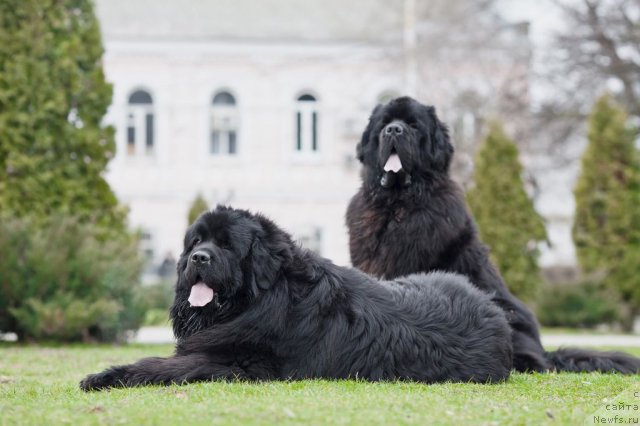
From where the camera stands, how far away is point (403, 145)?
8.73 m

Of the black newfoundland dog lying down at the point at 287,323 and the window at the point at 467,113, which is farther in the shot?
the window at the point at 467,113

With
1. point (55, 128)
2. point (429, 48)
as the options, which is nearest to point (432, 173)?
point (55, 128)

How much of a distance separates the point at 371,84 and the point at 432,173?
2947cm

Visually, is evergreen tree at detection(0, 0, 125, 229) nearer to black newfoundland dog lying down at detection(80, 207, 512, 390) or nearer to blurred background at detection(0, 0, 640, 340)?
blurred background at detection(0, 0, 640, 340)

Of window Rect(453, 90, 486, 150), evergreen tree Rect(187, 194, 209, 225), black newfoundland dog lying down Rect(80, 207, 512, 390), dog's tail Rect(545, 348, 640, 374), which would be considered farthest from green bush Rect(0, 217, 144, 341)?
window Rect(453, 90, 486, 150)

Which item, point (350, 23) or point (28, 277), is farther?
point (350, 23)

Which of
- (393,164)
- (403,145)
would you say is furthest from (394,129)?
(393,164)

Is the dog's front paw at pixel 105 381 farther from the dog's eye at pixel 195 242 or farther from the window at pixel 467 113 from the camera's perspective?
the window at pixel 467 113

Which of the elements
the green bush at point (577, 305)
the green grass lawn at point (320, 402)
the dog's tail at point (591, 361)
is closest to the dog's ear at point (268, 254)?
the green grass lawn at point (320, 402)

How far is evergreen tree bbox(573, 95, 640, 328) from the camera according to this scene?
23656 millimetres

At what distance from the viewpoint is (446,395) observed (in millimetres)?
6484

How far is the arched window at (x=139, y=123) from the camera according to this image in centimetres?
3828

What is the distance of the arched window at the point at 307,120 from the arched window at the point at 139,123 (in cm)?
565

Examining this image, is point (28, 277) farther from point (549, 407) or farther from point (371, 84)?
point (371, 84)
